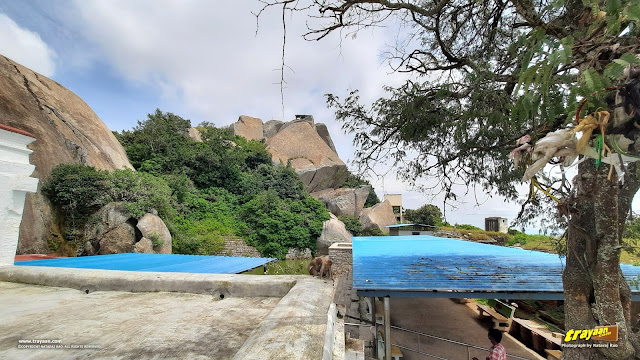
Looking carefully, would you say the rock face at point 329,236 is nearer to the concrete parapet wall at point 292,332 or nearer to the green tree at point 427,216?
the green tree at point 427,216

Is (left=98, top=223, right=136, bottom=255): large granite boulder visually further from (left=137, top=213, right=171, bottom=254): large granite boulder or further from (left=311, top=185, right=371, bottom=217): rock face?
(left=311, top=185, right=371, bottom=217): rock face

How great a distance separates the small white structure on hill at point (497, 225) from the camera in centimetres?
2972

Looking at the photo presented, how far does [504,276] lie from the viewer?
5137 millimetres

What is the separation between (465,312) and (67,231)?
16281 mm

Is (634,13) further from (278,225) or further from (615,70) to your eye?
(278,225)

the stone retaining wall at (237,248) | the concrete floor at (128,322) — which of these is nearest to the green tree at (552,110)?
the concrete floor at (128,322)

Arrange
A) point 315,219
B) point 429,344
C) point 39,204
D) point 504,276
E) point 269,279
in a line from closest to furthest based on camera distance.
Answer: point 269,279 < point 504,276 < point 429,344 < point 39,204 < point 315,219

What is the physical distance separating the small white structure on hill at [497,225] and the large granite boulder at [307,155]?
58.0 ft

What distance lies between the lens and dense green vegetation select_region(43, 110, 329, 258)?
12.3 m

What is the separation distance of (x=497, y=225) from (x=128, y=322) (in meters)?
35.2

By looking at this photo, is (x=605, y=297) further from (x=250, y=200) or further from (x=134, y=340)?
(x=250, y=200)

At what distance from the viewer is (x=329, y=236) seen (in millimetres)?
20156

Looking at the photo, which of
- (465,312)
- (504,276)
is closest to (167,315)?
(504,276)

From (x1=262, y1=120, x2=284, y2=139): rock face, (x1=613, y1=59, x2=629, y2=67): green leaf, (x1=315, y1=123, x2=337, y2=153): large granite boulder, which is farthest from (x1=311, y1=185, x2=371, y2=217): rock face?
(x1=613, y1=59, x2=629, y2=67): green leaf
